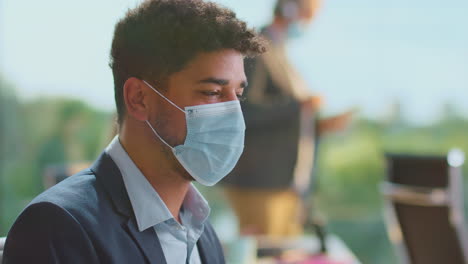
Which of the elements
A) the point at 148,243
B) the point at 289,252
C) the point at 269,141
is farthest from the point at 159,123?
the point at 269,141

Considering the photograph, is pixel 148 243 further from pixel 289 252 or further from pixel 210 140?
pixel 289 252

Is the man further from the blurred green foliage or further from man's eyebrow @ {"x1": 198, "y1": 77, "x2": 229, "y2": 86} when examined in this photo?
the blurred green foliage

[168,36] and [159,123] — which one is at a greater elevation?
[168,36]

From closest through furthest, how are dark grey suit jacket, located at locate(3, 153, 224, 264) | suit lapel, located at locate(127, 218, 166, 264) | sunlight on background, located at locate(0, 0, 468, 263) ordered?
dark grey suit jacket, located at locate(3, 153, 224, 264) < suit lapel, located at locate(127, 218, 166, 264) < sunlight on background, located at locate(0, 0, 468, 263)

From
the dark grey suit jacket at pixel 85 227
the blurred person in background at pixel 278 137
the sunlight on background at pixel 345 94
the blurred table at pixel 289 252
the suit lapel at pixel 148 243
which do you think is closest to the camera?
the dark grey suit jacket at pixel 85 227

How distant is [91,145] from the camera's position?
12.5 ft

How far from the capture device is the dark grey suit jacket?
2.39ft

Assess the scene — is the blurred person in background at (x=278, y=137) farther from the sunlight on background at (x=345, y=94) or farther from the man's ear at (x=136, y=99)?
the man's ear at (x=136, y=99)

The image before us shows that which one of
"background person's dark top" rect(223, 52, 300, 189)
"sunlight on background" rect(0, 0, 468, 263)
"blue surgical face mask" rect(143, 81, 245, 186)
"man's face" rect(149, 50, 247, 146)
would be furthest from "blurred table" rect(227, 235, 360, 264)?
"sunlight on background" rect(0, 0, 468, 263)

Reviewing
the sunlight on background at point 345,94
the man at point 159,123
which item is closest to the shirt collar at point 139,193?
the man at point 159,123

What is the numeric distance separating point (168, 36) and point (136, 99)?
10 centimetres

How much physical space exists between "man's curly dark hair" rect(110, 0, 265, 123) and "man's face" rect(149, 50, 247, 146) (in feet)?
0.04

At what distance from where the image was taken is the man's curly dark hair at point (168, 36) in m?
0.84

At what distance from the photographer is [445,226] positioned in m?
2.09
